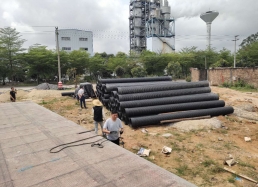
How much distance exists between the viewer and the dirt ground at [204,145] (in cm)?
504

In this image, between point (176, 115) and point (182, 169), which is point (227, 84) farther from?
point (182, 169)

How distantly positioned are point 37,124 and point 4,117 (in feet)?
7.87

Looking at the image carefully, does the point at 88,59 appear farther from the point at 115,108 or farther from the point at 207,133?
the point at 207,133

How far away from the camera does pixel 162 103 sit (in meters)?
10.1

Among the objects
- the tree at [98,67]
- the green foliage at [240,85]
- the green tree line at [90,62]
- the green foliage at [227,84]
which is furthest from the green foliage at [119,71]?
the green foliage at [240,85]

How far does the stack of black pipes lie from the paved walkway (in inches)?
144

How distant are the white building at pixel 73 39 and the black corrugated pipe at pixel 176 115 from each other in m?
48.3

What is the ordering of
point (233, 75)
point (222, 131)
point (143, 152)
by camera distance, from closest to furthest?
point (143, 152) < point (222, 131) < point (233, 75)

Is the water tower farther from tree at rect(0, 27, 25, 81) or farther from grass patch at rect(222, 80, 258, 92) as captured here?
tree at rect(0, 27, 25, 81)

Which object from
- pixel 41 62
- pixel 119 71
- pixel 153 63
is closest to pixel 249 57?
pixel 153 63

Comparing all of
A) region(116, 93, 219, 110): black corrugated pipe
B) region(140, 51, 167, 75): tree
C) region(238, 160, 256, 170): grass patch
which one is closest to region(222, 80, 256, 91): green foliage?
region(116, 93, 219, 110): black corrugated pipe

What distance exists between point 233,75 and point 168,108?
15452mm

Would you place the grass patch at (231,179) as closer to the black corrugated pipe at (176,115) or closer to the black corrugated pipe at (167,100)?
the black corrugated pipe at (176,115)

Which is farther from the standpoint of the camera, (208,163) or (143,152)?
(143,152)
